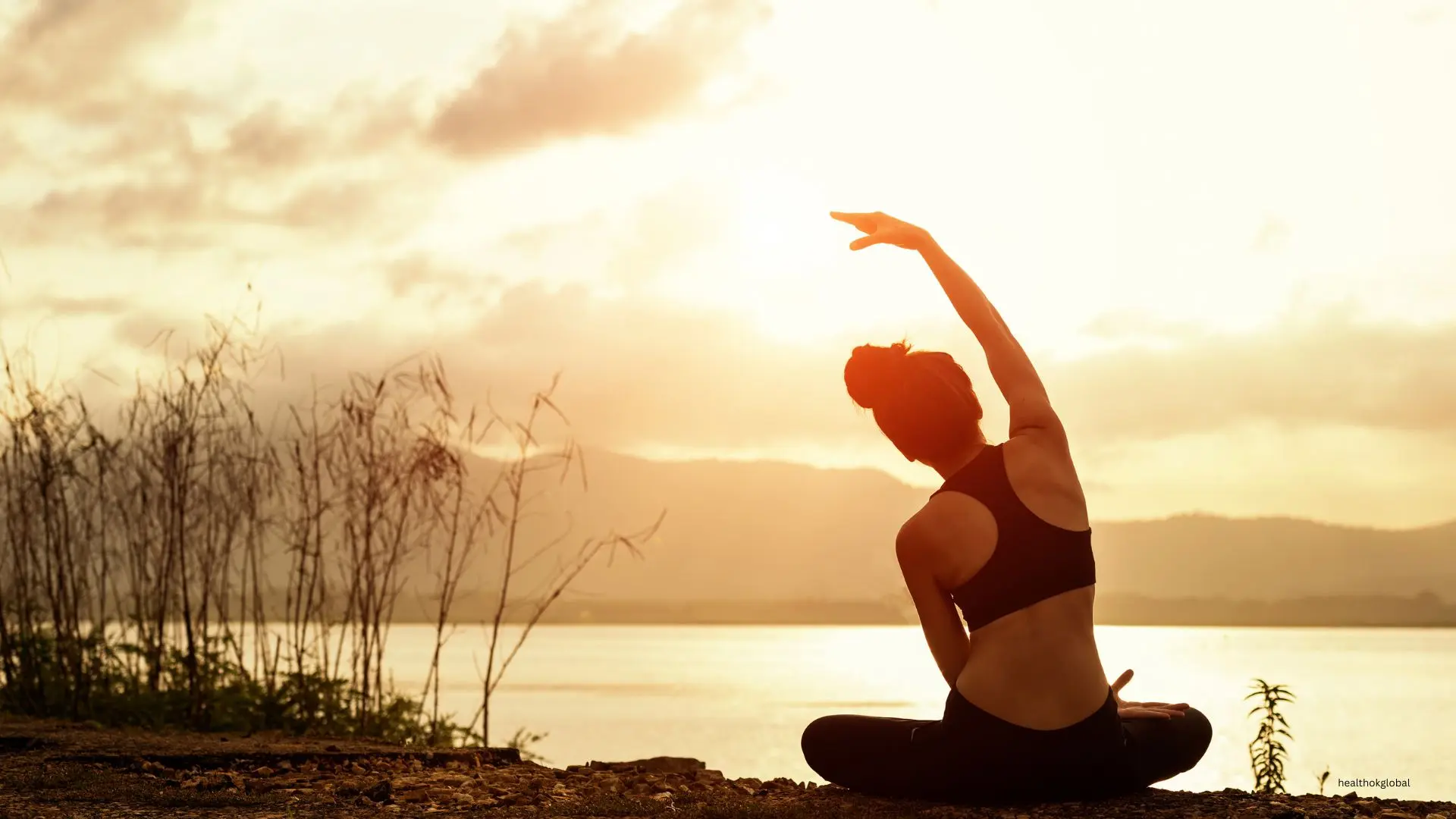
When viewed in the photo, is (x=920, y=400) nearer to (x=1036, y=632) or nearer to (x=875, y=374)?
(x=875, y=374)

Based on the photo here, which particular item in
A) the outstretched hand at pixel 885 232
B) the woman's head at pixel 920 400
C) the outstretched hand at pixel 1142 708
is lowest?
the outstretched hand at pixel 1142 708

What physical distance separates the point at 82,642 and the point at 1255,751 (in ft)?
17.2

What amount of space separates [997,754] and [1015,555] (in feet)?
1.53

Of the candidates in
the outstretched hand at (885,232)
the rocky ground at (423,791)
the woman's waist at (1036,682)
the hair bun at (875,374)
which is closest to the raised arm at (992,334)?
the outstretched hand at (885,232)

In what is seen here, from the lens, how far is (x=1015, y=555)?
2.71 meters

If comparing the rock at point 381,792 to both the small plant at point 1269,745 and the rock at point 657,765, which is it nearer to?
the rock at point 657,765

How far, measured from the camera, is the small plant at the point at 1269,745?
4.23 meters

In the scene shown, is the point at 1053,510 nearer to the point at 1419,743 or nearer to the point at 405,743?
the point at 405,743

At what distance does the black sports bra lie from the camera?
107 inches

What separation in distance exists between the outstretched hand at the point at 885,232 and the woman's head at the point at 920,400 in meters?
0.33

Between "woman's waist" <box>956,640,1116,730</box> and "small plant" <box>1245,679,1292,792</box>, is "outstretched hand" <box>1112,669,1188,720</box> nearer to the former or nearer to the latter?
"woman's waist" <box>956,640,1116,730</box>

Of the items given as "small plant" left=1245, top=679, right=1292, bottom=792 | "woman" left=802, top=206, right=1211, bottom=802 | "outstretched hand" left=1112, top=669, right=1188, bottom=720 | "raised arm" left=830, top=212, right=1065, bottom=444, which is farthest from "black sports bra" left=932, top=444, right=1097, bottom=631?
"small plant" left=1245, top=679, right=1292, bottom=792

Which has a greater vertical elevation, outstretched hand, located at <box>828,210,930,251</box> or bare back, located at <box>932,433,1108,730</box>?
outstretched hand, located at <box>828,210,930,251</box>

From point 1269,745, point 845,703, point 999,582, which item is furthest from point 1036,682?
point 845,703
